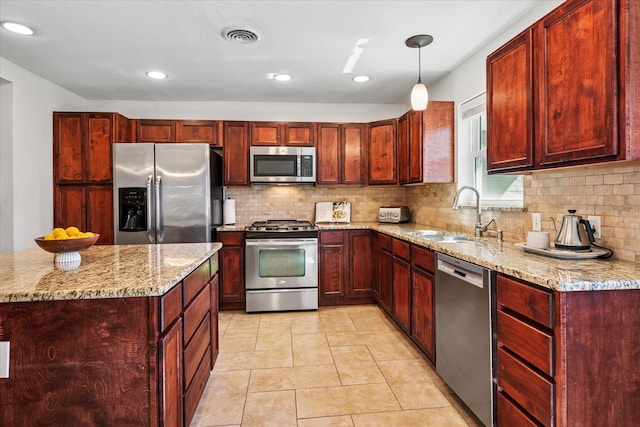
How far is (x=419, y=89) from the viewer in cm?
245

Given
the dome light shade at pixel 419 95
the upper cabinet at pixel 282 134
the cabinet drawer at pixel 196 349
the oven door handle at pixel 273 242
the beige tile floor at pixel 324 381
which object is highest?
the upper cabinet at pixel 282 134

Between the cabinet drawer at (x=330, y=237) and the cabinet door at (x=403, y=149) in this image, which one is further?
the cabinet drawer at (x=330, y=237)

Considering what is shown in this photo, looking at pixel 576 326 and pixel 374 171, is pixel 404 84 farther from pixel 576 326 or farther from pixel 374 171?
pixel 576 326

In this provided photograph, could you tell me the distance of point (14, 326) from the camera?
1.22m

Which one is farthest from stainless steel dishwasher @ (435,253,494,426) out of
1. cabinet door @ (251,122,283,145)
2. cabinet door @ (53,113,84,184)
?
cabinet door @ (53,113,84,184)

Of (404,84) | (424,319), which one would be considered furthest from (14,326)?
(404,84)

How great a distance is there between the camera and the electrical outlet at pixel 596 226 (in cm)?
180

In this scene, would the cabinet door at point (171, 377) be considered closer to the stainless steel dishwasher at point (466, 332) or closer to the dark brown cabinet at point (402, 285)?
the stainless steel dishwasher at point (466, 332)

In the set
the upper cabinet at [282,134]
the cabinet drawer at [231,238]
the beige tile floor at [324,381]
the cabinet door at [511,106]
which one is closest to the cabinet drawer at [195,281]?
the beige tile floor at [324,381]

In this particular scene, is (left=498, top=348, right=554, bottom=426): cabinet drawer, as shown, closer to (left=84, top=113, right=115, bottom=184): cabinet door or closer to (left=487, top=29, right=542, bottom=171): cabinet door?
(left=487, top=29, right=542, bottom=171): cabinet door

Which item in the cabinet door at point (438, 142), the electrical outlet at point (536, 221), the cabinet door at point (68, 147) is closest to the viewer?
the electrical outlet at point (536, 221)

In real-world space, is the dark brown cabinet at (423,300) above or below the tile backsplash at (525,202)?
below

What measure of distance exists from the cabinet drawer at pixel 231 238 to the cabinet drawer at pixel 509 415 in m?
2.80

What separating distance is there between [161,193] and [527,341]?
3.31 metres
